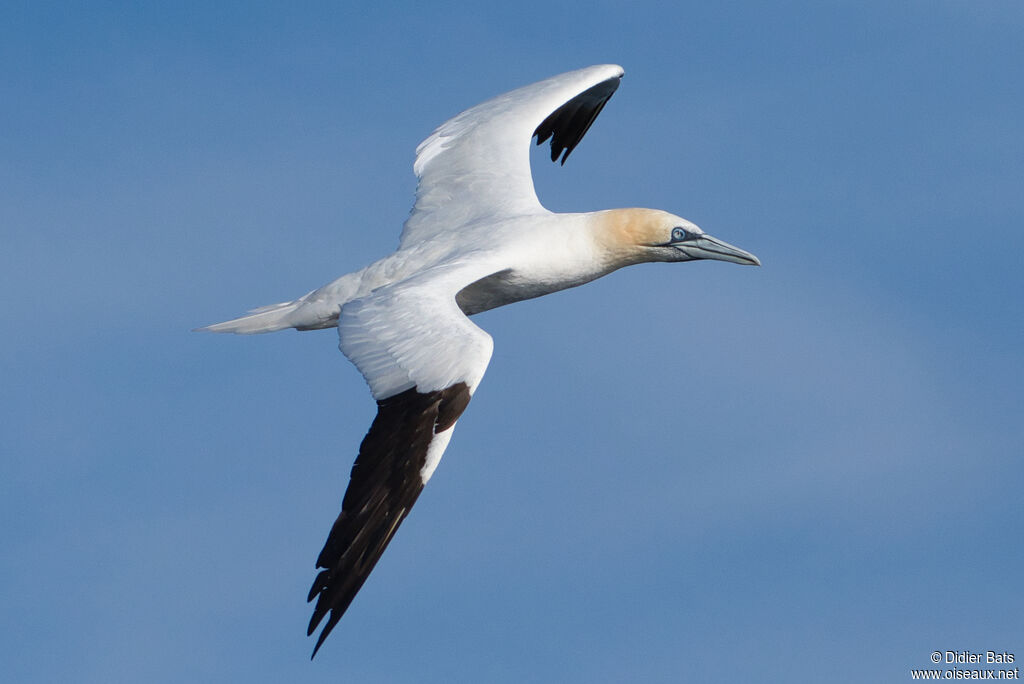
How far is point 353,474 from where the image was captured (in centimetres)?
1000

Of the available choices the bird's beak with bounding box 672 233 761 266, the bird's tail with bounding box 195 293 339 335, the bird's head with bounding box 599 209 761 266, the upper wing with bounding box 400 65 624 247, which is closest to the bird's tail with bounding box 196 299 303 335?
the bird's tail with bounding box 195 293 339 335

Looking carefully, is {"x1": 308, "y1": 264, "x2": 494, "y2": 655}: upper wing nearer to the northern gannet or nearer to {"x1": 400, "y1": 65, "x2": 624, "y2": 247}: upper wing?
the northern gannet

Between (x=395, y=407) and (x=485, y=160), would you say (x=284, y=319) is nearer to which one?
(x=485, y=160)

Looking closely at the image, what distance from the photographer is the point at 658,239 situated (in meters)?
12.9

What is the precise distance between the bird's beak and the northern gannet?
1 centimetres

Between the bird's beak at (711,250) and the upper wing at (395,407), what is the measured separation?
2.56 m

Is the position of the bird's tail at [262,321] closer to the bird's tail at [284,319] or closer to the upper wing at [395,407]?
the bird's tail at [284,319]

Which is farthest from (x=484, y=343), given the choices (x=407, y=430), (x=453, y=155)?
(x=453, y=155)

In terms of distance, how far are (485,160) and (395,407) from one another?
4.28 m

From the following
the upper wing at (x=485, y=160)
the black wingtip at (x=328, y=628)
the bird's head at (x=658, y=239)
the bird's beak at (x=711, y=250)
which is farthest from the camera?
the upper wing at (x=485, y=160)

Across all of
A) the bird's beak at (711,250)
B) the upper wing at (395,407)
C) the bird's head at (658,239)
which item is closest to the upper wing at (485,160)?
the bird's head at (658,239)

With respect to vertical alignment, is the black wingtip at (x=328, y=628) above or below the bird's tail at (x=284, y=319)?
below

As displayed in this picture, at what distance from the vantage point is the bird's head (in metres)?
12.8

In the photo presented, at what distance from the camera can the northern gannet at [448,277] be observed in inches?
394
